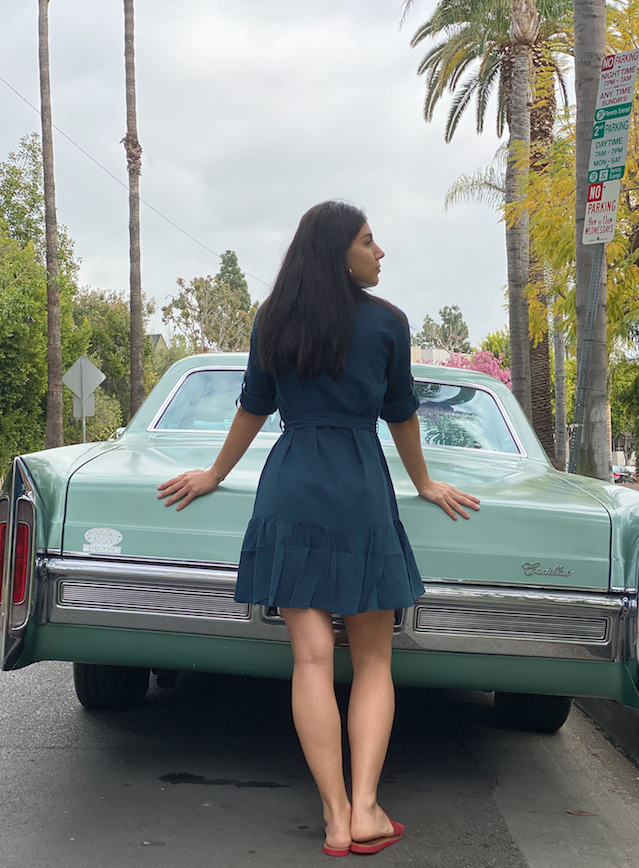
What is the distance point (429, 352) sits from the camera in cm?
13325

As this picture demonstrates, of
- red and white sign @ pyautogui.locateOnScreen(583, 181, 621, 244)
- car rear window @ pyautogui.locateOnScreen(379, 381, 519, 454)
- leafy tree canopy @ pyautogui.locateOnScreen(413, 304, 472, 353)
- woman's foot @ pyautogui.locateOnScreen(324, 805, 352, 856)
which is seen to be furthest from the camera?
leafy tree canopy @ pyautogui.locateOnScreen(413, 304, 472, 353)

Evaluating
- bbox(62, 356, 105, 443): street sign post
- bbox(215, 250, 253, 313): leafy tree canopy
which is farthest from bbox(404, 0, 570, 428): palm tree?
bbox(215, 250, 253, 313): leafy tree canopy

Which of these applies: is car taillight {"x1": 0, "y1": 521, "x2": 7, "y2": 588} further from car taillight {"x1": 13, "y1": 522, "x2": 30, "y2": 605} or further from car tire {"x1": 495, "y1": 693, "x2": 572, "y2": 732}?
car tire {"x1": 495, "y1": 693, "x2": 572, "y2": 732}

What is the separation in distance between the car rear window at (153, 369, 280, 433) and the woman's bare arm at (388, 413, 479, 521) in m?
1.30

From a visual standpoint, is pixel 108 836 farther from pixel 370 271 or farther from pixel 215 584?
pixel 370 271

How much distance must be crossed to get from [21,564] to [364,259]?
143 cm

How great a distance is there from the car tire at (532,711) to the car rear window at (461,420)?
109 cm

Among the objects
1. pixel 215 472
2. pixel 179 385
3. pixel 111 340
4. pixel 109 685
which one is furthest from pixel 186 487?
pixel 111 340

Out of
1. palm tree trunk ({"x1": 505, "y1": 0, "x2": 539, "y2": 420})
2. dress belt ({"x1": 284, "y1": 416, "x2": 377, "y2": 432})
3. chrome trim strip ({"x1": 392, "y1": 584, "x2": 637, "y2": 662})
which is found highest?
palm tree trunk ({"x1": 505, "y1": 0, "x2": 539, "y2": 420})

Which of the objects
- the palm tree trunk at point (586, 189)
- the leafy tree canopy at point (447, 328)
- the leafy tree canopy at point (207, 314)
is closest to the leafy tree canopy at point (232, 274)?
the leafy tree canopy at point (207, 314)

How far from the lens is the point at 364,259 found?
293cm

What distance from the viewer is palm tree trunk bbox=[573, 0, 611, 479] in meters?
7.63

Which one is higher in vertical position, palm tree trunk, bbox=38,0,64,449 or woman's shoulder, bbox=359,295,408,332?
palm tree trunk, bbox=38,0,64,449

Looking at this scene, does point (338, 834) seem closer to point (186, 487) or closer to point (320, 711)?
point (320, 711)
